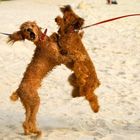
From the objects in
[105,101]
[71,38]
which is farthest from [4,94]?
[71,38]

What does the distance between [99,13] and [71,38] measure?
39.8 ft

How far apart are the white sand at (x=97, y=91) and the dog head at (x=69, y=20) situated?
134 cm

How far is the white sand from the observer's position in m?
5.73

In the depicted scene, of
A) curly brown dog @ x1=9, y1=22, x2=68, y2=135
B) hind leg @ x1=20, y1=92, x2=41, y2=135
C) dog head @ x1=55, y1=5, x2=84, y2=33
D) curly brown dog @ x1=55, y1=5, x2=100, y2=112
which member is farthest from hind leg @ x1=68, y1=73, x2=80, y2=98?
dog head @ x1=55, y1=5, x2=84, y2=33

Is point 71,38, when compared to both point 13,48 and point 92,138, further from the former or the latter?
point 13,48

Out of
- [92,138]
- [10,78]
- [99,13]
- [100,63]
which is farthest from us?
[99,13]

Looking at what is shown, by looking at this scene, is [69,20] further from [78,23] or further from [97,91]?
[97,91]

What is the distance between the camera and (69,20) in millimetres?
4559

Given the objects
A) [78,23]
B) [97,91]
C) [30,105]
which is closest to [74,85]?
[30,105]

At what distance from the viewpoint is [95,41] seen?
12.1 metres

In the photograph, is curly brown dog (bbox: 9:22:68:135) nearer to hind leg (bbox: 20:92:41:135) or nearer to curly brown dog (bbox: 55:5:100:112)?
hind leg (bbox: 20:92:41:135)

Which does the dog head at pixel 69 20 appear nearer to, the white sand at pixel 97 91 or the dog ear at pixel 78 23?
the dog ear at pixel 78 23

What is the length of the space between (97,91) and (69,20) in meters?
3.52

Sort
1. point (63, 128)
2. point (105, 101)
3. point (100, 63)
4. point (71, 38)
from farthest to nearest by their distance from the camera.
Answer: point (100, 63), point (105, 101), point (63, 128), point (71, 38)
